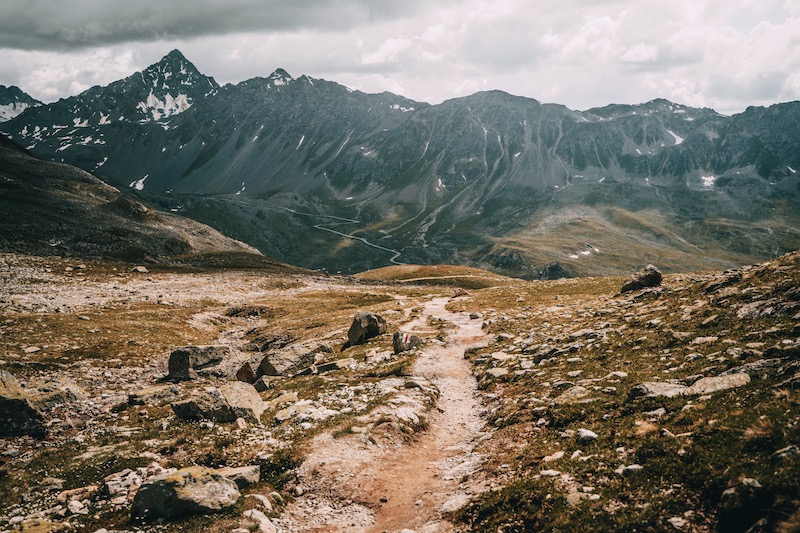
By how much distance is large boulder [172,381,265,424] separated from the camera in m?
20.4

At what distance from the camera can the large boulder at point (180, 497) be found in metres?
12.6

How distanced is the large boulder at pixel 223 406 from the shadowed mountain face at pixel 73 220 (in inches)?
4274

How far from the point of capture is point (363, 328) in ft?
136

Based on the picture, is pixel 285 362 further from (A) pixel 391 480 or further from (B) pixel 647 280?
(B) pixel 647 280

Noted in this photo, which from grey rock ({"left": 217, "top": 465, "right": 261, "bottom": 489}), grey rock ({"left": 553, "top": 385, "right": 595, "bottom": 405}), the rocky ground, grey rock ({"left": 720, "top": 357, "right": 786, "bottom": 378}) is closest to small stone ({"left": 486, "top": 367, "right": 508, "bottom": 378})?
the rocky ground

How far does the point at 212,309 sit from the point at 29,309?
931 inches

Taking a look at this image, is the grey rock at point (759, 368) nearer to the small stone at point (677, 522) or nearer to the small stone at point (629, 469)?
the small stone at point (629, 469)

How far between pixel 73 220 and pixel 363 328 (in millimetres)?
131603

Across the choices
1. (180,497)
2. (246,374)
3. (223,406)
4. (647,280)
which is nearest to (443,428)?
(223,406)

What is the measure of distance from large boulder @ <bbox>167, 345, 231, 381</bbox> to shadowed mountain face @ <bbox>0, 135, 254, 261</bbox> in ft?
316

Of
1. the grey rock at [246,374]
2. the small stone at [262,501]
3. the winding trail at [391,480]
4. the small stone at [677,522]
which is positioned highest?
the small stone at [677,522]

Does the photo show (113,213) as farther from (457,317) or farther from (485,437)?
(485,437)

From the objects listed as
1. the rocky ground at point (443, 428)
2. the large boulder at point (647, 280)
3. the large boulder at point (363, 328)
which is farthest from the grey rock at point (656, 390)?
the large boulder at point (647, 280)

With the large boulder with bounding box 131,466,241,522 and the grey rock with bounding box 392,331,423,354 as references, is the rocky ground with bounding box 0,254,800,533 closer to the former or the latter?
the large boulder with bounding box 131,466,241,522
